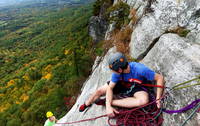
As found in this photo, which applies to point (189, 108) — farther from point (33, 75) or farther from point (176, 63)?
point (33, 75)

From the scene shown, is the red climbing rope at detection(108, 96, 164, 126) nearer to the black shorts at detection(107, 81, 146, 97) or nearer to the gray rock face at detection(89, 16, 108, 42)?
the black shorts at detection(107, 81, 146, 97)

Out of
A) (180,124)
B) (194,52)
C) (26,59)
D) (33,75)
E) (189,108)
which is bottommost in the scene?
(26,59)

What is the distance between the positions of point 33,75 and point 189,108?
232ft

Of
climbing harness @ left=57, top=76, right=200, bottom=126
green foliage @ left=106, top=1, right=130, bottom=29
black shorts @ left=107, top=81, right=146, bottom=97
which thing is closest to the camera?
climbing harness @ left=57, top=76, right=200, bottom=126

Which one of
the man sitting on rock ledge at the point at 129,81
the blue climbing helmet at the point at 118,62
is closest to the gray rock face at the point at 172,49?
the man sitting on rock ledge at the point at 129,81

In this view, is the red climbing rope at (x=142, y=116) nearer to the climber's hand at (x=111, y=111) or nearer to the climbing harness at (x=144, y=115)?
the climbing harness at (x=144, y=115)

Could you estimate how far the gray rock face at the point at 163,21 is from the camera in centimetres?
469

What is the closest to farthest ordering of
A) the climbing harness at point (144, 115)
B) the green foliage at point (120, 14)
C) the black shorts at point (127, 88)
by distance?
the climbing harness at point (144, 115)
the black shorts at point (127, 88)
the green foliage at point (120, 14)

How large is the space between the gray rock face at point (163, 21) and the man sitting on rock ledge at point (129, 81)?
2.18 metres

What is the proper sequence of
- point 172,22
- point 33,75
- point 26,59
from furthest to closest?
point 26,59 < point 33,75 < point 172,22

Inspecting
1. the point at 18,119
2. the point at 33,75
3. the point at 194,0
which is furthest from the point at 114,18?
the point at 33,75

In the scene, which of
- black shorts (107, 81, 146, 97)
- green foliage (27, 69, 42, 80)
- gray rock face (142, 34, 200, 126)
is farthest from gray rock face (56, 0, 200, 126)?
green foliage (27, 69, 42, 80)

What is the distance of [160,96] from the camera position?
11.4ft

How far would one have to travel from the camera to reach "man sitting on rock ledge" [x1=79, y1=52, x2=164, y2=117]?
11.8 ft
